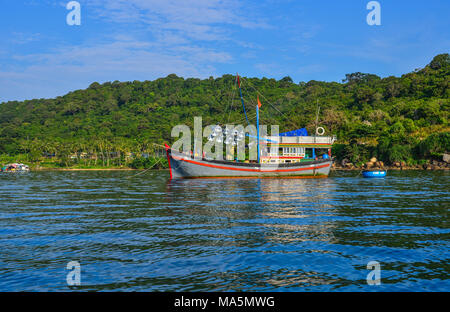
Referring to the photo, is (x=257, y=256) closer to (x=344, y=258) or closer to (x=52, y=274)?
Answer: (x=344, y=258)

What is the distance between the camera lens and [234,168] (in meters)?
50.5

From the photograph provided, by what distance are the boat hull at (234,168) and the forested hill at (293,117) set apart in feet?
41.3

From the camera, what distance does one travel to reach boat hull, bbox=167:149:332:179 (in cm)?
4991

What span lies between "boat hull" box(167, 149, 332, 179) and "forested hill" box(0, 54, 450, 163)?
41.3 feet

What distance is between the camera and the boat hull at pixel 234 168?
4991 centimetres

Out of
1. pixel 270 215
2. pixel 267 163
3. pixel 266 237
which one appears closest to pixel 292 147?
pixel 267 163

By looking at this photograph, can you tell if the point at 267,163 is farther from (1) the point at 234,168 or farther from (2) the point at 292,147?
(2) the point at 292,147

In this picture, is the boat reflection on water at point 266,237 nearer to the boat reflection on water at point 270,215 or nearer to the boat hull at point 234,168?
the boat reflection on water at point 270,215

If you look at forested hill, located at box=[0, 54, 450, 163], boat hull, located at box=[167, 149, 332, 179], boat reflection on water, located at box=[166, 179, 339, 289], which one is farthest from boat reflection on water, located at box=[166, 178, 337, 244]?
forested hill, located at box=[0, 54, 450, 163]

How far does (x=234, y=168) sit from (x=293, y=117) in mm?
78354

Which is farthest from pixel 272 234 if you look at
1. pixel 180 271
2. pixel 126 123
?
pixel 126 123

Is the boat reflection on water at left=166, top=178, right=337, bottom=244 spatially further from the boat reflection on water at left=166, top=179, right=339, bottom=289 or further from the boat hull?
the boat hull

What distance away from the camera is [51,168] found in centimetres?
12081

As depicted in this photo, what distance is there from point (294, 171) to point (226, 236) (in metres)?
41.2
